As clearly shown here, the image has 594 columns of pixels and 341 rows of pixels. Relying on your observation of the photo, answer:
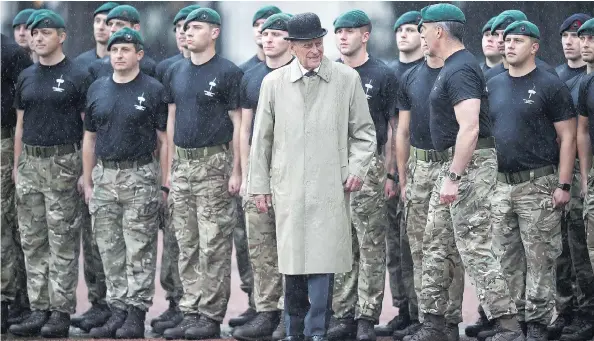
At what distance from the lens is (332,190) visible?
29.3 feet

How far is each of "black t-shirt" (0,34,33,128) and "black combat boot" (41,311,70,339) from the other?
175 cm

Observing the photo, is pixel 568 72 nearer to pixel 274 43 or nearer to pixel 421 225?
pixel 421 225

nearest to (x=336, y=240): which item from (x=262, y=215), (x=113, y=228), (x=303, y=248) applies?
(x=303, y=248)

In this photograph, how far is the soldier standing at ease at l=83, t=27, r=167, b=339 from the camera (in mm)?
10680

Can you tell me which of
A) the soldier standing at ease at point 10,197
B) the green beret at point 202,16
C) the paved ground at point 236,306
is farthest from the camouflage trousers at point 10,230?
the green beret at point 202,16

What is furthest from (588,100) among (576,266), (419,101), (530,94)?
(576,266)

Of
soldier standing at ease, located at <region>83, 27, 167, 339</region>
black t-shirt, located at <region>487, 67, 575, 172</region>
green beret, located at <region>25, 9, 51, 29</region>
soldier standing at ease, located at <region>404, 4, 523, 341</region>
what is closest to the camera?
soldier standing at ease, located at <region>404, 4, 523, 341</region>

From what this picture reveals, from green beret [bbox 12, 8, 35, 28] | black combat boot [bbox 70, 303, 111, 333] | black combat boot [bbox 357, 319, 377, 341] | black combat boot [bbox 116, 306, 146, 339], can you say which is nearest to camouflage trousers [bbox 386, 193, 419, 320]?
black combat boot [bbox 357, 319, 377, 341]

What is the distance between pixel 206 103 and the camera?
10.6m

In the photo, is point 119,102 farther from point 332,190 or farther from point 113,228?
point 332,190

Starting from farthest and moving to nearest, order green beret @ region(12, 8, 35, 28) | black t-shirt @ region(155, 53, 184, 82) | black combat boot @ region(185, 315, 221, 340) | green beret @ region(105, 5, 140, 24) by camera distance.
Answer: green beret @ region(12, 8, 35, 28)
green beret @ region(105, 5, 140, 24)
black t-shirt @ region(155, 53, 184, 82)
black combat boot @ region(185, 315, 221, 340)

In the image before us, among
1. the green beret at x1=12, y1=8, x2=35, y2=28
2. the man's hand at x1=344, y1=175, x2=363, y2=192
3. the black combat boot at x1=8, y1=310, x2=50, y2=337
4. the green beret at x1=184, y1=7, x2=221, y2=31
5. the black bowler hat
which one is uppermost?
the green beret at x1=12, y1=8, x2=35, y2=28

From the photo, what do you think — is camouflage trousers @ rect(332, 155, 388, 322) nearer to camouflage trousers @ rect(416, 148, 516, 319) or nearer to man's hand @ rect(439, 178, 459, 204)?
camouflage trousers @ rect(416, 148, 516, 319)

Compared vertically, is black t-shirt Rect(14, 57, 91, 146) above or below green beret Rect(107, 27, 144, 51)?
below
